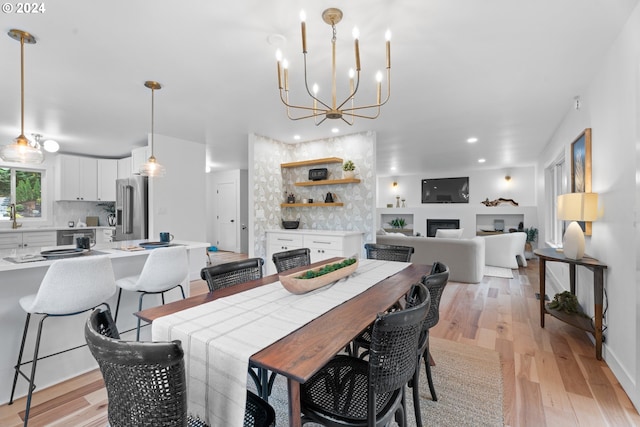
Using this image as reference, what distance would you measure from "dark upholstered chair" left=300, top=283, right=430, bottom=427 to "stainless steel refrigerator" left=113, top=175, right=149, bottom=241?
4.41 m

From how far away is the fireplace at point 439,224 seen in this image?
29.5 ft

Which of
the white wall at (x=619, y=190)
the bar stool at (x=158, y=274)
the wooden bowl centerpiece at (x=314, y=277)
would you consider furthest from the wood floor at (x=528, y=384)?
the wooden bowl centerpiece at (x=314, y=277)

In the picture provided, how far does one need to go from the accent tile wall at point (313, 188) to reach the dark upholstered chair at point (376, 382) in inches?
134

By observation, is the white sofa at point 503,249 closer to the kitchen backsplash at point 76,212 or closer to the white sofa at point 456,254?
the white sofa at point 456,254

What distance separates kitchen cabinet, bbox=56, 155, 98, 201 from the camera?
552 cm

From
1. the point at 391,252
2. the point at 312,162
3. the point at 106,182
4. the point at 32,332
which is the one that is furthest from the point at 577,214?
the point at 106,182

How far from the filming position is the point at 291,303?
1482 millimetres

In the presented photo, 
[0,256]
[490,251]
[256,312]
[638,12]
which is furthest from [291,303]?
[490,251]

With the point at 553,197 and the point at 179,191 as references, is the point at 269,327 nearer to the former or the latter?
the point at 179,191

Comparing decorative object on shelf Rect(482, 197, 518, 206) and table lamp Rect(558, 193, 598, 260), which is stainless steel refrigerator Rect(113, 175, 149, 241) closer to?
table lamp Rect(558, 193, 598, 260)

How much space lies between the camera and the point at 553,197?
5.46m

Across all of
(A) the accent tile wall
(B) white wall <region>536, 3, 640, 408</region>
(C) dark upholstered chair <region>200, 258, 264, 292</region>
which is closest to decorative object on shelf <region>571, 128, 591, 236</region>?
(B) white wall <region>536, 3, 640, 408</region>

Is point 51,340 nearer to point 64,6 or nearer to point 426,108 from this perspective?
point 64,6

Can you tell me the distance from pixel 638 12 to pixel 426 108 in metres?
1.92
